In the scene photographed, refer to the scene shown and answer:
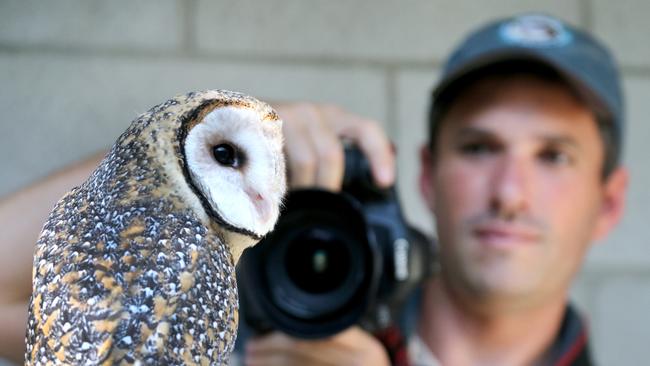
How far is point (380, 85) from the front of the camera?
5.08 ft

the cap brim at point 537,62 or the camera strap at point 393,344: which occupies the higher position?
the cap brim at point 537,62

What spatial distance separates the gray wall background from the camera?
1.39 meters

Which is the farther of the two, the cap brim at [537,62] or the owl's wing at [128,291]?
the cap brim at [537,62]

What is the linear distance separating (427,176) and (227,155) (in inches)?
34.7

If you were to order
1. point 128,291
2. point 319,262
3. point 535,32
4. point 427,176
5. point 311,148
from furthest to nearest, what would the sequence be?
point 427,176
point 535,32
point 311,148
point 319,262
point 128,291

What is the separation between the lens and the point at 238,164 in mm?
428

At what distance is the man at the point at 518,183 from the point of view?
42.6 inches

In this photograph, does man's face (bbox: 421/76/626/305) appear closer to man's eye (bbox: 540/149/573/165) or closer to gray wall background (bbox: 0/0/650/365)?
man's eye (bbox: 540/149/573/165)

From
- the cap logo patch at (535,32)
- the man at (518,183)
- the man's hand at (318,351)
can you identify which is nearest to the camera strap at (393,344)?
the man's hand at (318,351)

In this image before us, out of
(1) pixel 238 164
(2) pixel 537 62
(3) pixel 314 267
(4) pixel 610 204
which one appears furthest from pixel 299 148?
(4) pixel 610 204

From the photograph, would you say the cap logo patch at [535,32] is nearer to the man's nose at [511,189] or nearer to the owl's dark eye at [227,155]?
the man's nose at [511,189]

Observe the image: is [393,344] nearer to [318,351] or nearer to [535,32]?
[318,351]

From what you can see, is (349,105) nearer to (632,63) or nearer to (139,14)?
(139,14)

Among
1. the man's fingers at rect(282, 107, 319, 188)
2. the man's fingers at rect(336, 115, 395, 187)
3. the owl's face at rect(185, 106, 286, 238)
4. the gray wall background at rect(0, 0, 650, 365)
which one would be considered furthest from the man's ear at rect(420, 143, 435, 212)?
the owl's face at rect(185, 106, 286, 238)
